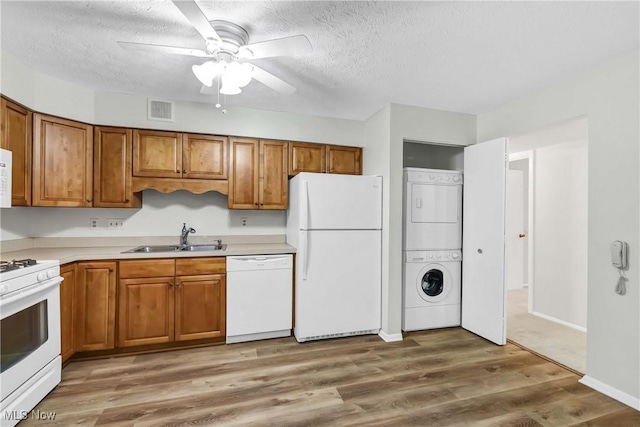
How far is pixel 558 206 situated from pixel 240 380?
420 cm

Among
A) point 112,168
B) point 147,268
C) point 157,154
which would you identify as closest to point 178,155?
point 157,154

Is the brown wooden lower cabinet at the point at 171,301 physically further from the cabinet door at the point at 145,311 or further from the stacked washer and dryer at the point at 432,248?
the stacked washer and dryer at the point at 432,248

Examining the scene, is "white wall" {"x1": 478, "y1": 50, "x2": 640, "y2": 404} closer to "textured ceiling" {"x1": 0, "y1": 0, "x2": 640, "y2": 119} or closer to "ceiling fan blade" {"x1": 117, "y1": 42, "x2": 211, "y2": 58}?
"textured ceiling" {"x1": 0, "y1": 0, "x2": 640, "y2": 119}

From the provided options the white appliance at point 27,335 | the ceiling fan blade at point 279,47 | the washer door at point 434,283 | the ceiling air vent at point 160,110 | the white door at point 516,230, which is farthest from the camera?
the white door at point 516,230

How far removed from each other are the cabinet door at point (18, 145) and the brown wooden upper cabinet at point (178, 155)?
78cm

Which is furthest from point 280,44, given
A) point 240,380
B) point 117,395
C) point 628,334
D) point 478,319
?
point 478,319

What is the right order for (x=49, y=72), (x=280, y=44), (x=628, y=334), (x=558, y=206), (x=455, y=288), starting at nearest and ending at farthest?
(x=280, y=44)
(x=628, y=334)
(x=49, y=72)
(x=455, y=288)
(x=558, y=206)

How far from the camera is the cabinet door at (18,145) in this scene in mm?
2289

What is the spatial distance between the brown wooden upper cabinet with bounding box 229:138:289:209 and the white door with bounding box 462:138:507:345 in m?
2.08

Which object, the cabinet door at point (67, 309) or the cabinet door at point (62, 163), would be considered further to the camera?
the cabinet door at point (62, 163)

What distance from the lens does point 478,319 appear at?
3168mm

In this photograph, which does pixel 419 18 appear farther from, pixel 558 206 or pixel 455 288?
pixel 558 206

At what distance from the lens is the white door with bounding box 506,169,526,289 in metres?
5.06

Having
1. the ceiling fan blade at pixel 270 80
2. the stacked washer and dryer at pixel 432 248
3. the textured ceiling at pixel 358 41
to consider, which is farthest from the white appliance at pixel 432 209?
the ceiling fan blade at pixel 270 80
